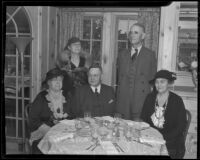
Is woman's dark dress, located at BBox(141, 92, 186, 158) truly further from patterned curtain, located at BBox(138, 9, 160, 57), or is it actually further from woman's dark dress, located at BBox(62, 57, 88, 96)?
woman's dark dress, located at BBox(62, 57, 88, 96)

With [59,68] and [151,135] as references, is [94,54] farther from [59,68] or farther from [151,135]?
[151,135]

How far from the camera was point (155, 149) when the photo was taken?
1.88 meters

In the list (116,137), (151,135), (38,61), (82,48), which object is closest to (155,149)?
(151,135)

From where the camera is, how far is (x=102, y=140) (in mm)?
1925

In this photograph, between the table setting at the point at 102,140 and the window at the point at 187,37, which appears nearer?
the table setting at the point at 102,140

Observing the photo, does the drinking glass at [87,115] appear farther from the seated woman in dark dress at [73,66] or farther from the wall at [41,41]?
the wall at [41,41]

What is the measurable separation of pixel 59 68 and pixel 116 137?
80 centimetres

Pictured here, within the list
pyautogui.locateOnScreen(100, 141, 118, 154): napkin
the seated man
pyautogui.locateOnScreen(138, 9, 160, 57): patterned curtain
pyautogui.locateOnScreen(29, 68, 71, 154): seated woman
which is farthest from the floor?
pyautogui.locateOnScreen(138, 9, 160, 57): patterned curtain

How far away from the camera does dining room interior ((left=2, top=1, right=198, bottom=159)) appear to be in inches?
84.9

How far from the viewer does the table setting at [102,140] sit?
1841 millimetres

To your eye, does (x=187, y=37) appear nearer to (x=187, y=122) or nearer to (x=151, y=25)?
(x=151, y=25)

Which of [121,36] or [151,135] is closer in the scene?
[151,135]

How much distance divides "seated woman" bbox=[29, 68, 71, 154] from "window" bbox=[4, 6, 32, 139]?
0.16 meters

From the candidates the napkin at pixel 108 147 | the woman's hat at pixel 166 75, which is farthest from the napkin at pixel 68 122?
the woman's hat at pixel 166 75
